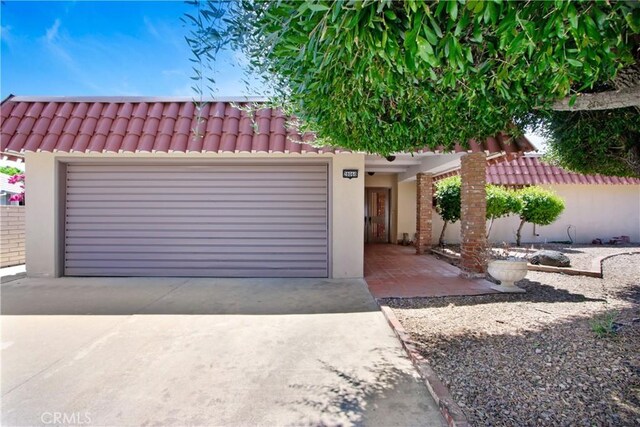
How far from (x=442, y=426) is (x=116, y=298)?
5.84 m

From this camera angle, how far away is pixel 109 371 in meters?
3.54

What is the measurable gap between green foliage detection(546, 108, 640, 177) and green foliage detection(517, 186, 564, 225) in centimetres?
582

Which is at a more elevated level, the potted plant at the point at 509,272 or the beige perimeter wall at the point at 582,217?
the beige perimeter wall at the point at 582,217

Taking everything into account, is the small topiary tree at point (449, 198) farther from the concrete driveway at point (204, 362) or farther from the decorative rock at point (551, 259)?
the concrete driveway at point (204, 362)

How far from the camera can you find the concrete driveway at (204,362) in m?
2.87

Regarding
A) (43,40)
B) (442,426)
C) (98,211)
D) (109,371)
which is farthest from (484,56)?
(98,211)

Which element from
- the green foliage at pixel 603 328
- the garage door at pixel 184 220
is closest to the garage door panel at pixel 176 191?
the garage door at pixel 184 220

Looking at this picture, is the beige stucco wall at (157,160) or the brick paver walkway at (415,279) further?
the beige stucco wall at (157,160)

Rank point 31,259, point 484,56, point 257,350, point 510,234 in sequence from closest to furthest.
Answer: point 484,56, point 257,350, point 31,259, point 510,234

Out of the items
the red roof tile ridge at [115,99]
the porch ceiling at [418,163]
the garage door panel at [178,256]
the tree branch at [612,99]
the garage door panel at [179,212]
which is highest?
the red roof tile ridge at [115,99]

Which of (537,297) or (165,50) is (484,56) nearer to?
(165,50)

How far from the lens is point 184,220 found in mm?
8078

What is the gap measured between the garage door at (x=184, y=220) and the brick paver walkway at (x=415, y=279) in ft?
6.67

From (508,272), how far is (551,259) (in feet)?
10.6
